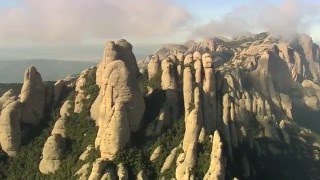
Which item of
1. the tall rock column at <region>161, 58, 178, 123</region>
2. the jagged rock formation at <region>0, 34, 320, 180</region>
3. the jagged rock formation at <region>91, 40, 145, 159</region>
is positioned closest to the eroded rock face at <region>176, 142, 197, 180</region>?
the jagged rock formation at <region>0, 34, 320, 180</region>

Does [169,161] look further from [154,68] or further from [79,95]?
[79,95]

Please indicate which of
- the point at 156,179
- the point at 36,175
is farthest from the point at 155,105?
the point at 36,175

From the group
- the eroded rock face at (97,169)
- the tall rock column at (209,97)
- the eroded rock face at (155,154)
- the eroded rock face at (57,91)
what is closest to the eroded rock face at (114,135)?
the eroded rock face at (97,169)

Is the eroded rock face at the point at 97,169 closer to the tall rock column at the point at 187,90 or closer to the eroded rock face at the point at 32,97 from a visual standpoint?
the tall rock column at the point at 187,90

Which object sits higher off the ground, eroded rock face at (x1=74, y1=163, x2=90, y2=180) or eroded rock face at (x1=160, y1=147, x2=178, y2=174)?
eroded rock face at (x1=160, y1=147, x2=178, y2=174)

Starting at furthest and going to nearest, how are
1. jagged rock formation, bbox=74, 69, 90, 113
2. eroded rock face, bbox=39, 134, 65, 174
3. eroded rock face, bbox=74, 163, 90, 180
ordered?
jagged rock formation, bbox=74, 69, 90, 113, eroded rock face, bbox=39, 134, 65, 174, eroded rock face, bbox=74, 163, 90, 180

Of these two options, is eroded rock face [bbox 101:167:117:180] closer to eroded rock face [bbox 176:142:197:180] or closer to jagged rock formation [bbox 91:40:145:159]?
jagged rock formation [bbox 91:40:145:159]

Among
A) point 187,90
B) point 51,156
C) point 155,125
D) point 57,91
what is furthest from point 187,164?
point 57,91
